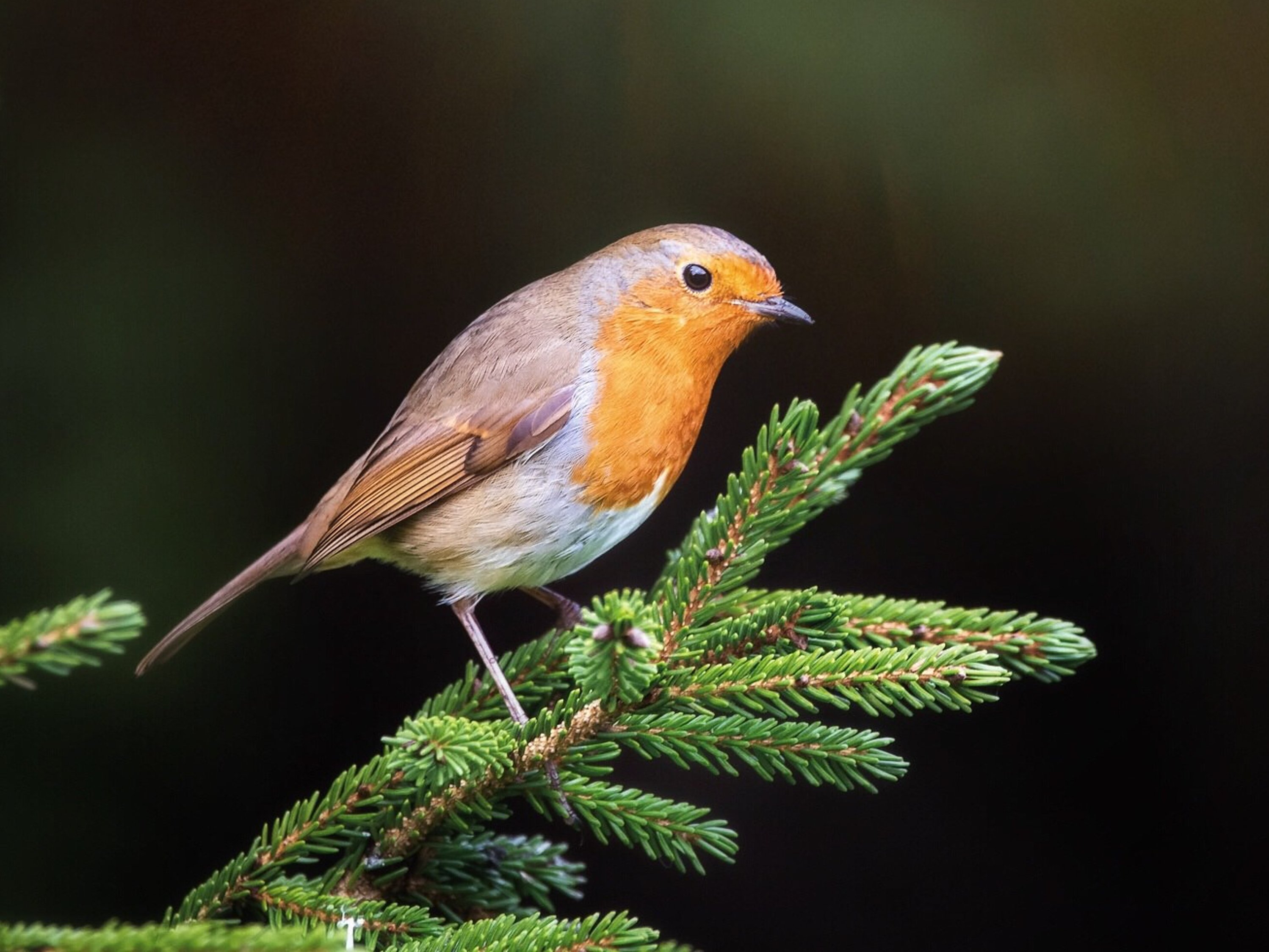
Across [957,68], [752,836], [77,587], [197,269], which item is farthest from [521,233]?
[752,836]

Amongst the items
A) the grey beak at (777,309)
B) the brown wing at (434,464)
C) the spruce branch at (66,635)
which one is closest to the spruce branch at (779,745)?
the spruce branch at (66,635)

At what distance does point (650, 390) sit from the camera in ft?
7.04

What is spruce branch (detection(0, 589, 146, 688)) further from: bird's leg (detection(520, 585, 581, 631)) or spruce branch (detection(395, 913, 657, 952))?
bird's leg (detection(520, 585, 581, 631))

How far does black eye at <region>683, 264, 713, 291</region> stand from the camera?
7.34ft

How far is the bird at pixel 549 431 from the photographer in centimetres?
212

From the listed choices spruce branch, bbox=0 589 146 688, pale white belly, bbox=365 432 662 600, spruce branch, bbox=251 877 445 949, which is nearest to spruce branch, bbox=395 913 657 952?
spruce branch, bbox=251 877 445 949

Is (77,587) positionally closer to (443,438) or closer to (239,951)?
(443,438)

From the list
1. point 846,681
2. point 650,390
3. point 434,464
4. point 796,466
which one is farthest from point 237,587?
point 846,681

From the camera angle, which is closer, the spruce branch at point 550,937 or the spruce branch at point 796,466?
the spruce branch at point 550,937

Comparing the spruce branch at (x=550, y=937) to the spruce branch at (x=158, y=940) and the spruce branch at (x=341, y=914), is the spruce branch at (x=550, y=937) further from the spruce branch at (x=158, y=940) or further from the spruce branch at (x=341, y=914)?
the spruce branch at (x=158, y=940)

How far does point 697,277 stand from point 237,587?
0.97m

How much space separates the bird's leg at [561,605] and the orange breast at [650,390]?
1.62 ft

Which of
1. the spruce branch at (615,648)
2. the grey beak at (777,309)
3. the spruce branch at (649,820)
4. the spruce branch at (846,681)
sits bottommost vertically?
the spruce branch at (649,820)

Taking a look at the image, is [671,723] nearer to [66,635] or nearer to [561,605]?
[66,635]
